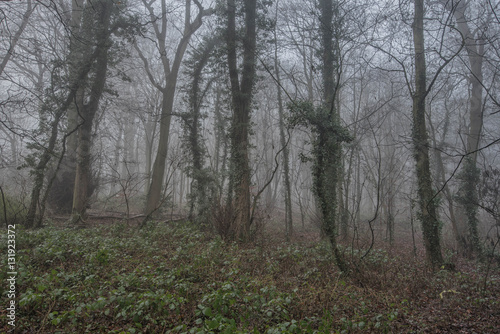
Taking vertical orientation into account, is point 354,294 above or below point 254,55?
below

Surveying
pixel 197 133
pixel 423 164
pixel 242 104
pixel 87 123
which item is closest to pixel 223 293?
pixel 242 104

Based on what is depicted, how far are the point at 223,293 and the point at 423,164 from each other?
7764mm

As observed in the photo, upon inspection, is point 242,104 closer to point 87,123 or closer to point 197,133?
point 197,133

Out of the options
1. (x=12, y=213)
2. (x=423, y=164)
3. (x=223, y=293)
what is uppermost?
(x=423, y=164)

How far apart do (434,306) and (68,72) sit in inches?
504

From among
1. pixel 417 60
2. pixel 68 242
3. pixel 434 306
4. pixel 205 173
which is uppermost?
pixel 417 60

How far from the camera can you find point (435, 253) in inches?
334

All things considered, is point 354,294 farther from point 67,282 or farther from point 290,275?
point 67,282

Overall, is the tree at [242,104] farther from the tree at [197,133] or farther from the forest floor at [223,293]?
the tree at [197,133]

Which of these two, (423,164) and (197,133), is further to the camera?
(197,133)

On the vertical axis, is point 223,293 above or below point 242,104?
below

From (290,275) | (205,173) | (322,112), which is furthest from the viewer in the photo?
(205,173)

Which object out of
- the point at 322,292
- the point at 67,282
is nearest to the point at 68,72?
the point at 67,282

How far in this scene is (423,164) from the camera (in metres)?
8.91
